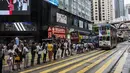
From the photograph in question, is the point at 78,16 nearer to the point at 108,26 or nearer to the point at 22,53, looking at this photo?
the point at 108,26

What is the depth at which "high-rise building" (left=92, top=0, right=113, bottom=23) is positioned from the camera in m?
175

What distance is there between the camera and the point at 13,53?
1850 centimetres

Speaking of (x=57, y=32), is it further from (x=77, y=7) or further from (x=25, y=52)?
(x=25, y=52)

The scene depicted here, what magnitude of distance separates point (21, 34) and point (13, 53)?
38612mm

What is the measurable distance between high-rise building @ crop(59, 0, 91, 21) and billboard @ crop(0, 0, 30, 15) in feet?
50.0

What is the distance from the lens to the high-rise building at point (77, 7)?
228ft

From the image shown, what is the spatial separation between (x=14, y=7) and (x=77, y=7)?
36.6m

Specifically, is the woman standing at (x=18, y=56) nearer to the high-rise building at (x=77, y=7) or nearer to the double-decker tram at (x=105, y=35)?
the double-decker tram at (x=105, y=35)

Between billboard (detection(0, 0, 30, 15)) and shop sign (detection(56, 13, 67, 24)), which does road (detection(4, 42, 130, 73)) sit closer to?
billboard (detection(0, 0, 30, 15))

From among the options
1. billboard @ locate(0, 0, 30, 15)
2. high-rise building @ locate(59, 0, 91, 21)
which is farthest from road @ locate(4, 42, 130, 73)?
high-rise building @ locate(59, 0, 91, 21)

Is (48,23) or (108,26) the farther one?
(48,23)

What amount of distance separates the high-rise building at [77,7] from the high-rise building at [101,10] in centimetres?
7059

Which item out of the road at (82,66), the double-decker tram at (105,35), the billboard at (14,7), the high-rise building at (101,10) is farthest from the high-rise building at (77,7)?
the high-rise building at (101,10)

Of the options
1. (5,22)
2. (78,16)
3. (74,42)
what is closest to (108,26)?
(74,42)
